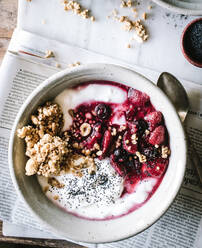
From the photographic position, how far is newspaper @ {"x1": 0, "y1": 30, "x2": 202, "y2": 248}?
1055mm

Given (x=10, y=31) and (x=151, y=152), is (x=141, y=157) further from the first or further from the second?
(x=10, y=31)

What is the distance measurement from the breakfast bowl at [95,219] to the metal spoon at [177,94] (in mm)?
116

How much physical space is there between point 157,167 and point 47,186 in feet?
1.01

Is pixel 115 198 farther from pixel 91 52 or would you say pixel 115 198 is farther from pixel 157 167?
pixel 91 52

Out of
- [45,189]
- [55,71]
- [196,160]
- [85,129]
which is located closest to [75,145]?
[85,129]

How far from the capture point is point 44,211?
3.04 feet

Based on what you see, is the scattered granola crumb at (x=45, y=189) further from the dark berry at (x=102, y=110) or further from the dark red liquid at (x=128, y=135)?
the dark berry at (x=102, y=110)

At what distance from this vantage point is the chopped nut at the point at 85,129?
3.05ft

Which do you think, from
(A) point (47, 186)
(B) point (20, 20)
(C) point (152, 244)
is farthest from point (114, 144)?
(B) point (20, 20)

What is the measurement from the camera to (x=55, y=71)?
1056 mm

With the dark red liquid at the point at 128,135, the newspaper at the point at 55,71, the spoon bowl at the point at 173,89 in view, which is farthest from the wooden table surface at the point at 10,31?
the spoon bowl at the point at 173,89

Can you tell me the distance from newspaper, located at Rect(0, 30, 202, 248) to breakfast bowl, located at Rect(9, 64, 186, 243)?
0.17 m

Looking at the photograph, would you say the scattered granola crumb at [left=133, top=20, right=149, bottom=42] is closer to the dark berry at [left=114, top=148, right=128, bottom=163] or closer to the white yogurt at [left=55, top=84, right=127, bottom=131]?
the white yogurt at [left=55, top=84, right=127, bottom=131]

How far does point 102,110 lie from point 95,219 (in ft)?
0.98
